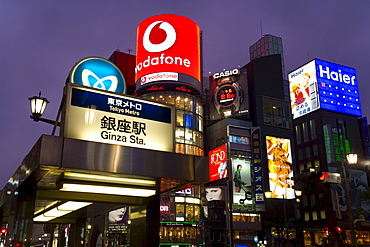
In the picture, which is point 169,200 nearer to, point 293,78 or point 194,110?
point 194,110

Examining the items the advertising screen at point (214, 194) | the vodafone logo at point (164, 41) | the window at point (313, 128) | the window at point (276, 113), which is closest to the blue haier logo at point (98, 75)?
the vodafone logo at point (164, 41)

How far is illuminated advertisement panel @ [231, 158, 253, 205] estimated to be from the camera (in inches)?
2532

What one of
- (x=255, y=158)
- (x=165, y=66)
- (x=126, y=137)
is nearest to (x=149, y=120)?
(x=126, y=137)

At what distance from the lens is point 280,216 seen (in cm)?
6656

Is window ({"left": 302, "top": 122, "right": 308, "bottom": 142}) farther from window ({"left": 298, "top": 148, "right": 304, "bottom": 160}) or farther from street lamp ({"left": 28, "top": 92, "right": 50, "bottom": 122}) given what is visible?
street lamp ({"left": 28, "top": 92, "right": 50, "bottom": 122})

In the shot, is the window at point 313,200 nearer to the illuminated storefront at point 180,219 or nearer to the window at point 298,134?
the window at point 298,134

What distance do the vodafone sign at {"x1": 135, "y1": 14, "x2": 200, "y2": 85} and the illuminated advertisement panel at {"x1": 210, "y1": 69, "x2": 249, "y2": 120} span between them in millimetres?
16060

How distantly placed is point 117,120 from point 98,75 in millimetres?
1647

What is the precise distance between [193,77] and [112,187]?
166 ft

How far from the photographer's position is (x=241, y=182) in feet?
213

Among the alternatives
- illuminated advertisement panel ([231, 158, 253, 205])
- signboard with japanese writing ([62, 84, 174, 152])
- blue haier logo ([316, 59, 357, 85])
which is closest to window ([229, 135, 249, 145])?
illuminated advertisement panel ([231, 158, 253, 205])

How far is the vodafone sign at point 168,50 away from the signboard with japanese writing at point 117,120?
48388mm

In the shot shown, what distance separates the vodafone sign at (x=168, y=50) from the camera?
56000 millimetres

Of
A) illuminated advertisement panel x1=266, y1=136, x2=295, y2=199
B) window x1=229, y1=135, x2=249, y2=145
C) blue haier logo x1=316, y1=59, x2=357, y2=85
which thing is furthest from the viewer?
blue haier logo x1=316, y1=59, x2=357, y2=85
